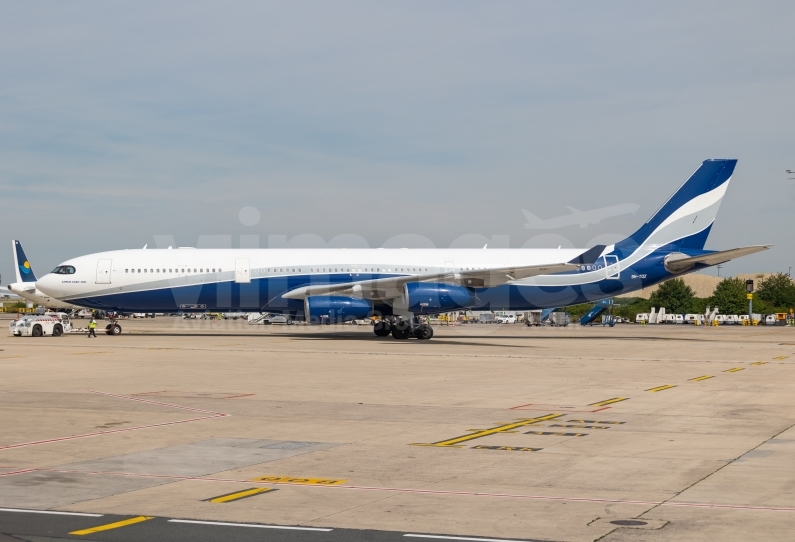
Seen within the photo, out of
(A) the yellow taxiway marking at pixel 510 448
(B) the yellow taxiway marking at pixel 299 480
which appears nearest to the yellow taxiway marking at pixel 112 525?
(B) the yellow taxiway marking at pixel 299 480

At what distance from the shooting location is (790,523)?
29.1ft

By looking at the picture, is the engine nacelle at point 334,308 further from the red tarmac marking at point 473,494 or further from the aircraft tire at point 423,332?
the red tarmac marking at point 473,494

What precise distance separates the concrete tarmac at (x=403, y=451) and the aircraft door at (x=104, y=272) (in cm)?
1928

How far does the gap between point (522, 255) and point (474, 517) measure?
40392 millimetres

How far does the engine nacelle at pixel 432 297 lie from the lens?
42.3 metres

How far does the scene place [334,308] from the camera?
42.4 m

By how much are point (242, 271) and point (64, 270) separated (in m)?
9.95

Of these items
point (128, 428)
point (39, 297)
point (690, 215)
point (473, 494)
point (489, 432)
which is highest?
point (690, 215)

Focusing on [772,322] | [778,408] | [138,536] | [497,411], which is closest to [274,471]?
[138,536]

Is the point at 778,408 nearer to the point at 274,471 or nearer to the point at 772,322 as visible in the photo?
the point at 274,471

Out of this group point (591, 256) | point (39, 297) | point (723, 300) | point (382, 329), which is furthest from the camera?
point (723, 300)

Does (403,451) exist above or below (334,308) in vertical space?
below

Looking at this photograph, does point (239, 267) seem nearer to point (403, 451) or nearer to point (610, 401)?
point (610, 401)

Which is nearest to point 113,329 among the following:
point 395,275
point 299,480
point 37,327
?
point 37,327
